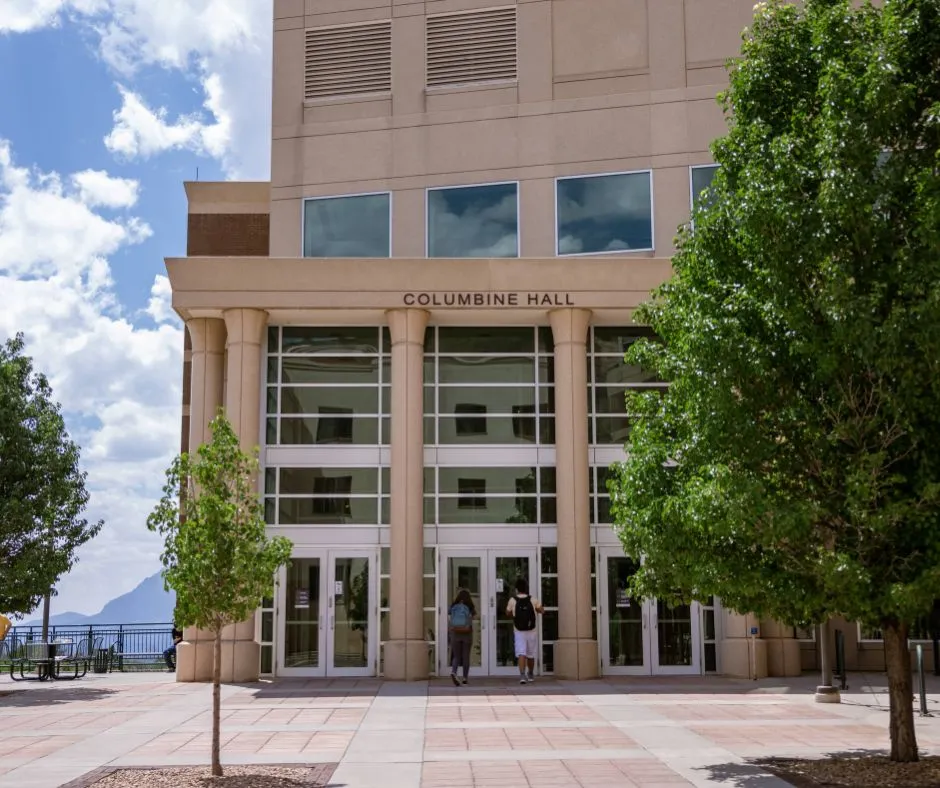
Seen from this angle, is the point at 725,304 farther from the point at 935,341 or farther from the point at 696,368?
the point at 935,341

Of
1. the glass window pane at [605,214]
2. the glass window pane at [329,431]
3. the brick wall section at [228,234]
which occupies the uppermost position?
the brick wall section at [228,234]

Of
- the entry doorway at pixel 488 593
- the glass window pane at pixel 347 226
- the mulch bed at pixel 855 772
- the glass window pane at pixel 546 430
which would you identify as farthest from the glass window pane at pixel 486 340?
the mulch bed at pixel 855 772

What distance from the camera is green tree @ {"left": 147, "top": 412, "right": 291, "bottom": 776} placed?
38.5ft

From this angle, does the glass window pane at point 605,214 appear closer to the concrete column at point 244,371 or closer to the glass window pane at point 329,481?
the glass window pane at point 329,481

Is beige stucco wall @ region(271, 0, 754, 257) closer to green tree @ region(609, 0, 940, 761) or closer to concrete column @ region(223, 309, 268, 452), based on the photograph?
concrete column @ region(223, 309, 268, 452)

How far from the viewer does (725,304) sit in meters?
11.9

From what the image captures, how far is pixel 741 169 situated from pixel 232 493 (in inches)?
254

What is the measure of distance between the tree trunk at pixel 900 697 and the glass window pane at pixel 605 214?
14635mm

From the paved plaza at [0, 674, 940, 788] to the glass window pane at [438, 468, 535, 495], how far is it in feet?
12.8

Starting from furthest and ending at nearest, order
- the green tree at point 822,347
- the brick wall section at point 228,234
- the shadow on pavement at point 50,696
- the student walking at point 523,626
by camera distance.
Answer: the brick wall section at point 228,234 < the student walking at point 523,626 < the shadow on pavement at point 50,696 < the green tree at point 822,347

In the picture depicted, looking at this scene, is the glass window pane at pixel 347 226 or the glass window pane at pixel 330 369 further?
the glass window pane at pixel 347 226

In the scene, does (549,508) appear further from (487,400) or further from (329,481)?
(329,481)

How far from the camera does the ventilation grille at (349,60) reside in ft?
89.5

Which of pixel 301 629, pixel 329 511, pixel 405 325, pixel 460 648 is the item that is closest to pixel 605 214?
pixel 405 325
